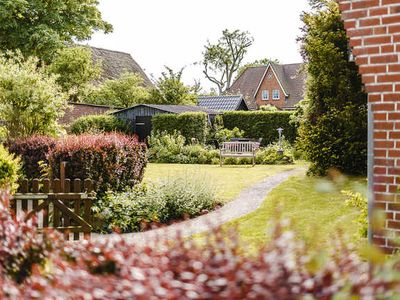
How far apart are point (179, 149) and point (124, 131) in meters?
4.40

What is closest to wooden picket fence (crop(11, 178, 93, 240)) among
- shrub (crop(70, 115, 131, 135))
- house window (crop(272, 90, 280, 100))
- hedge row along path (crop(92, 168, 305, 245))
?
hedge row along path (crop(92, 168, 305, 245))

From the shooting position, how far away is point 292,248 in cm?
241

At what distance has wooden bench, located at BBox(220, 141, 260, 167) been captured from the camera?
22.8m

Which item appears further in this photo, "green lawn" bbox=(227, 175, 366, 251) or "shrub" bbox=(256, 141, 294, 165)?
"shrub" bbox=(256, 141, 294, 165)

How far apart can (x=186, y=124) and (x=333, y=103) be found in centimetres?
1191

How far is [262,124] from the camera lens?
95.6 ft

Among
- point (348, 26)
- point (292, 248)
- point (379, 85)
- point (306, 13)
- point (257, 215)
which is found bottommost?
point (257, 215)

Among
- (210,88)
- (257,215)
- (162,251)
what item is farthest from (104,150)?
(210,88)

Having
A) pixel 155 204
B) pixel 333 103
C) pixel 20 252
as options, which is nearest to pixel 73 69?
pixel 333 103

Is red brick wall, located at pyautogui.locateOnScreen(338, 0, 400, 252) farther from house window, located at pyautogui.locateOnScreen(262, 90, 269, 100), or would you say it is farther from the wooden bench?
house window, located at pyautogui.locateOnScreen(262, 90, 269, 100)

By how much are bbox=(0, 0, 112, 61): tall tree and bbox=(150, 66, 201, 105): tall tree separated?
5.96 m

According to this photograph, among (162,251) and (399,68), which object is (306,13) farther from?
Answer: (162,251)

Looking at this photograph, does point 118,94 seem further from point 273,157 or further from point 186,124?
point 273,157

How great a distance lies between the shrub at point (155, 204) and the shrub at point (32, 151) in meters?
3.74
